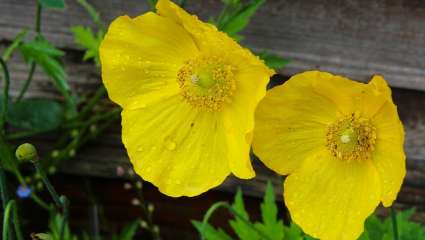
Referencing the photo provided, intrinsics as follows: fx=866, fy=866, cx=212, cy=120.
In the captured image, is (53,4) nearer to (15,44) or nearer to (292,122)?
(15,44)

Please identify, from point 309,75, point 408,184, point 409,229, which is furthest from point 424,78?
point 309,75

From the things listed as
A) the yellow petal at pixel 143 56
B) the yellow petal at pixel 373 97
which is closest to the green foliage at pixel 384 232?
the yellow petal at pixel 373 97

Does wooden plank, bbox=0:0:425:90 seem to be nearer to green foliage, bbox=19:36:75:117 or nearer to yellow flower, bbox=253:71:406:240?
green foliage, bbox=19:36:75:117

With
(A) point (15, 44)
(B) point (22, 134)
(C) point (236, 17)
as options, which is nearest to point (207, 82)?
(C) point (236, 17)

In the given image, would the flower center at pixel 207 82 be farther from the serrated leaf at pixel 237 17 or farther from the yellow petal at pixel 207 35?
the serrated leaf at pixel 237 17

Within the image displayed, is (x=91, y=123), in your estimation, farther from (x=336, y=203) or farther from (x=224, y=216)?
(x=336, y=203)

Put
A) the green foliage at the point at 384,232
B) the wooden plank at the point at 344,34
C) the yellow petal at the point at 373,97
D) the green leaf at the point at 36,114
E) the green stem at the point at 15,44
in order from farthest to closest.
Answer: the green leaf at the point at 36,114 < the wooden plank at the point at 344,34 < the green stem at the point at 15,44 < the green foliage at the point at 384,232 < the yellow petal at the point at 373,97
